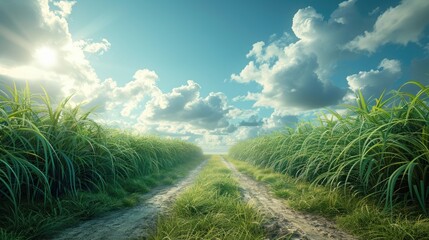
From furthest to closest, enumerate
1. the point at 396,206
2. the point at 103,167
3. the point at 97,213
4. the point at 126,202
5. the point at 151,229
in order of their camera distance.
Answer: the point at 103,167 → the point at 126,202 → the point at 97,213 → the point at 396,206 → the point at 151,229

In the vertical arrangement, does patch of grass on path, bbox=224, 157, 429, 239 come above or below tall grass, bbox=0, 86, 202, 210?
below

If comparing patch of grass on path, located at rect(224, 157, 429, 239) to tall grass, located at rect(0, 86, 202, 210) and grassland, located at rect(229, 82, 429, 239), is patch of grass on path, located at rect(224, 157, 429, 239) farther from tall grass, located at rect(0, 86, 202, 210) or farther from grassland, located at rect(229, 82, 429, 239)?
tall grass, located at rect(0, 86, 202, 210)

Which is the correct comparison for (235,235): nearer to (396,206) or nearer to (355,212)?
(355,212)

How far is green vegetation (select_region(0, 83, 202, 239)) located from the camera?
2658 mm

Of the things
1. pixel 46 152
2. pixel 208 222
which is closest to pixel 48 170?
pixel 46 152

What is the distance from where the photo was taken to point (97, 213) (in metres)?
3.19

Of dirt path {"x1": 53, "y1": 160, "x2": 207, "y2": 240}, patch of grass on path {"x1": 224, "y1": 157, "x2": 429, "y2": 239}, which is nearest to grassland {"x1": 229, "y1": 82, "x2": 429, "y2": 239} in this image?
patch of grass on path {"x1": 224, "y1": 157, "x2": 429, "y2": 239}

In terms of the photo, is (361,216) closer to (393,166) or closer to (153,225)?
(393,166)

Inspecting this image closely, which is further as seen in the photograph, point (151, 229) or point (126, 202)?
point (126, 202)

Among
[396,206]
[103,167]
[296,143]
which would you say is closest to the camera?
[396,206]

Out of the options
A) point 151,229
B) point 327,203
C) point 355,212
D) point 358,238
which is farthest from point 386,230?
point 151,229

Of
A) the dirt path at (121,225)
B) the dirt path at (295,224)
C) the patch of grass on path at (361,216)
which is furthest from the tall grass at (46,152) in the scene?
the patch of grass on path at (361,216)

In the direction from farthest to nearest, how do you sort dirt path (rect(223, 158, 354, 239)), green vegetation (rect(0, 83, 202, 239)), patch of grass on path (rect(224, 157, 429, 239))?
green vegetation (rect(0, 83, 202, 239)), dirt path (rect(223, 158, 354, 239)), patch of grass on path (rect(224, 157, 429, 239))

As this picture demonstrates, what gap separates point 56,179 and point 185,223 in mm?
1913
